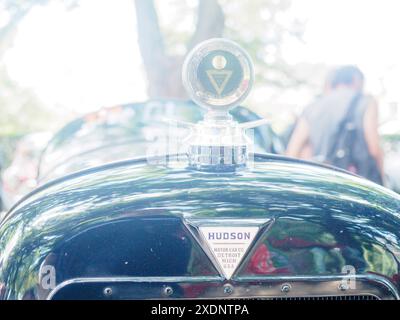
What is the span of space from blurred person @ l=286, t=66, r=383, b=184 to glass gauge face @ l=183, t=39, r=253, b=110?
2045mm

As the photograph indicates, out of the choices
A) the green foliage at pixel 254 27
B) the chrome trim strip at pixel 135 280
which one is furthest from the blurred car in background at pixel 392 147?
the chrome trim strip at pixel 135 280

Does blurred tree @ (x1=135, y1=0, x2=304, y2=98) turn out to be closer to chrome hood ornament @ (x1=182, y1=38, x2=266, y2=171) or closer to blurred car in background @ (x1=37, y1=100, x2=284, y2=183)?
blurred car in background @ (x1=37, y1=100, x2=284, y2=183)

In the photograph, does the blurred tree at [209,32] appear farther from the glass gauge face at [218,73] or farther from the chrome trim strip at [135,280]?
the chrome trim strip at [135,280]

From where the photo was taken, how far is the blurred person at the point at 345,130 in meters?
3.76

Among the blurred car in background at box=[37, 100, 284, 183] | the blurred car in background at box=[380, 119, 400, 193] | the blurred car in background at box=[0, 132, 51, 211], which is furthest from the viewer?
the blurred car in background at box=[380, 119, 400, 193]

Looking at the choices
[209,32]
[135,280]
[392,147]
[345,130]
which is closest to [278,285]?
[135,280]

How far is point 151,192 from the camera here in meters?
1.62

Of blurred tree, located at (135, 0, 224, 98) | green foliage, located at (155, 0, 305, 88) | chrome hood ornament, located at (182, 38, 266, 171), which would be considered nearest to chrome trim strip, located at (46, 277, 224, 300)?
chrome hood ornament, located at (182, 38, 266, 171)

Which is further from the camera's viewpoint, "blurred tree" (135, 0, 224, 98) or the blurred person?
"blurred tree" (135, 0, 224, 98)

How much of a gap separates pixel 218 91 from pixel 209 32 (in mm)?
2793

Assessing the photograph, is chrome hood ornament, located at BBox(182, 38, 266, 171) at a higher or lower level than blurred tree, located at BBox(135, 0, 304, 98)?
lower

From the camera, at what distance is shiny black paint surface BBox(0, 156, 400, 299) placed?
61.2 inches

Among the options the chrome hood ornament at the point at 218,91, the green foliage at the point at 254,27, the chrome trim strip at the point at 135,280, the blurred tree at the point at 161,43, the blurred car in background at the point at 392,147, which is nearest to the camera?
the chrome trim strip at the point at 135,280

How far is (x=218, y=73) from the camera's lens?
5.82ft
